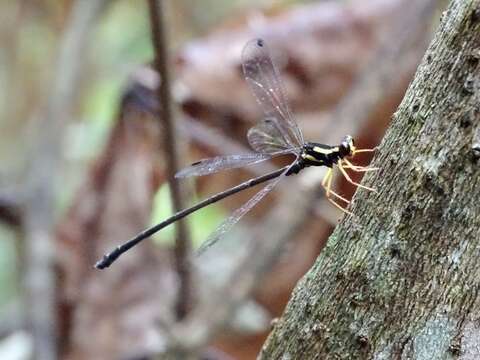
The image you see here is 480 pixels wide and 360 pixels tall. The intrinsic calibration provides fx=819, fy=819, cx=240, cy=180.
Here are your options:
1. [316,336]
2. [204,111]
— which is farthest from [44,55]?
[316,336]

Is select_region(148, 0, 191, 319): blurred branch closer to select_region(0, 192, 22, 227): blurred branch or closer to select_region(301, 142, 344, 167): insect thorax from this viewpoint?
select_region(301, 142, 344, 167): insect thorax

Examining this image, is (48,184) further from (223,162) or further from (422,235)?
(422,235)

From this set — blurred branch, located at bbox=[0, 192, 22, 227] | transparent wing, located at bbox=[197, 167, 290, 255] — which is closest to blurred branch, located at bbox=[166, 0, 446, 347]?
transparent wing, located at bbox=[197, 167, 290, 255]

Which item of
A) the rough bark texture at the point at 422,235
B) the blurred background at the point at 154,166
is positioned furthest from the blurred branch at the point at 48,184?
the rough bark texture at the point at 422,235

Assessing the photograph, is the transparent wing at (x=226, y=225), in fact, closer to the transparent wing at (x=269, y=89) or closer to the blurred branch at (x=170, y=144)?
the transparent wing at (x=269, y=89)

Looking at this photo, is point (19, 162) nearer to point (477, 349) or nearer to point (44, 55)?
point (44, 55)

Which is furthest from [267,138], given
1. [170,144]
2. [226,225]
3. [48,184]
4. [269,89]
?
[48,184]
